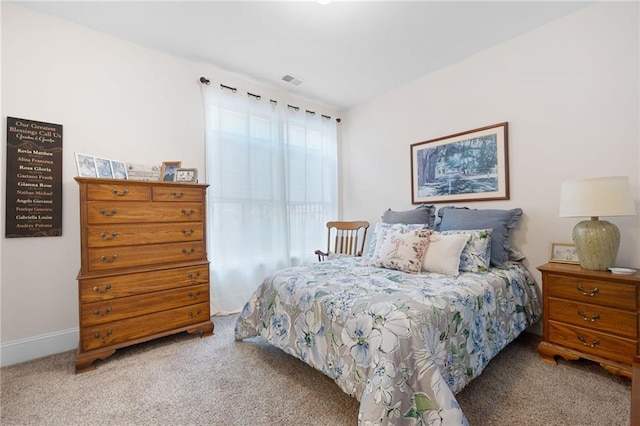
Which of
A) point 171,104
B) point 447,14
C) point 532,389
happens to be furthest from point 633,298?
point 171,104

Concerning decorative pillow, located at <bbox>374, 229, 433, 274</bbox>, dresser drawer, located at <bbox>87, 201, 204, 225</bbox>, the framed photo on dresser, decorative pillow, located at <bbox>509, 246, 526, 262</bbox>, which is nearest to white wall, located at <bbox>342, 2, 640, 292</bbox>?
decorative pillow, located at <bbox>509, 246, 526, 262</bbox>

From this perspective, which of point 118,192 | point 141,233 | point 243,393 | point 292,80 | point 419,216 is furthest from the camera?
point 292,80

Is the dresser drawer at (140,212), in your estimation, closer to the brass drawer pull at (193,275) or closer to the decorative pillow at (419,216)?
the brass drawer pull at (193,275)

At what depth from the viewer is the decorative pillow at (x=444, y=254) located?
203cm

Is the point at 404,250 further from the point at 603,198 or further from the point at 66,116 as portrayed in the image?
the point at 66,116

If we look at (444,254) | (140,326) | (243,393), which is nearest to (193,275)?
(140,326)

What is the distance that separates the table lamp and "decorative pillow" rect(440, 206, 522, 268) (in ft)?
1.45

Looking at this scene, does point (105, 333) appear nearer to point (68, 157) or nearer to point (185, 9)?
point (68, 157)

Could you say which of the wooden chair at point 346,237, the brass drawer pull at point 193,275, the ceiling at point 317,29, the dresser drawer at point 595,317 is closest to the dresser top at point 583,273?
the dresser drawer at point 595,317

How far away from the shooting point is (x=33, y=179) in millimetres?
2064

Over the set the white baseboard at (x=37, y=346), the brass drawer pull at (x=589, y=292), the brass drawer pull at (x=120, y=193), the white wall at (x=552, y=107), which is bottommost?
the white baseboard at (x=37, y=346)

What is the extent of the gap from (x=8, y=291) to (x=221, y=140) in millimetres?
2035

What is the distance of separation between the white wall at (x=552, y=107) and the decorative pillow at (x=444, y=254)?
2.65 feet

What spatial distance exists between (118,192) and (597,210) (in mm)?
3204
